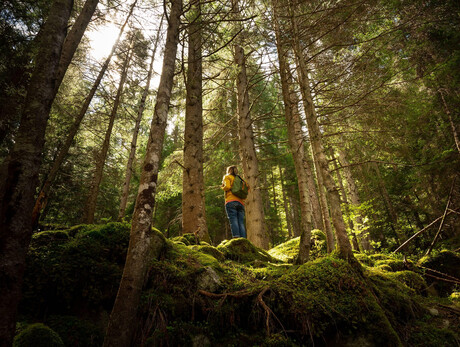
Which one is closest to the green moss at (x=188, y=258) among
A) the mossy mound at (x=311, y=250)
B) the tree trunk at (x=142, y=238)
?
the tree trunk at (x=142, y=238)

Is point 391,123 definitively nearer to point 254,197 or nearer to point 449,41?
point 449,41

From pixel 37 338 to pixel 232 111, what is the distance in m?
12.1

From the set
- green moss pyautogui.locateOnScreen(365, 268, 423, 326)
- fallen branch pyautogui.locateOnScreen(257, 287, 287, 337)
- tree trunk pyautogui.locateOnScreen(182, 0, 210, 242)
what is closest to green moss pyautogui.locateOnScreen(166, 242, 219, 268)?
fallen branch pyautogui.locateOnScreen(257, 287, 287, 337)

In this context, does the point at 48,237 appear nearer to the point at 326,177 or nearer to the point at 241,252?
the point at 241,252

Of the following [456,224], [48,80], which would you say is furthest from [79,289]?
[456,224]

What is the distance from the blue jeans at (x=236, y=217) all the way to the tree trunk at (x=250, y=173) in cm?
167

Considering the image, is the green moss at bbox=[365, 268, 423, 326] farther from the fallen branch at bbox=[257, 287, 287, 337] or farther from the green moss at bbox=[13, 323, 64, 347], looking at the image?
the green moss at bbox=[13, 323, 64, 347]

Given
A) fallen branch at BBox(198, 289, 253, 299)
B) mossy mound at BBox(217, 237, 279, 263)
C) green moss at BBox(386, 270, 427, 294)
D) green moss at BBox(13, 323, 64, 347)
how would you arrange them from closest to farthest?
green moss at BBox(13, 323, 64, 347) → fallen branch at BBox(198, 289, 253, 299) → green moss at BBox(386, 270, 427, 294) → mossy mound at BBox(217, 237, 279, 263)

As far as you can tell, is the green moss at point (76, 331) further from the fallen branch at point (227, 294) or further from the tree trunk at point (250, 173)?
the tree trunk at point (250, 173)

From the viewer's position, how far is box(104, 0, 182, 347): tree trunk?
2.19 m

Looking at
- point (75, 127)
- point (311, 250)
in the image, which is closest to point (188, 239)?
point (311, 250)

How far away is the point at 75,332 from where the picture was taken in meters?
2.38

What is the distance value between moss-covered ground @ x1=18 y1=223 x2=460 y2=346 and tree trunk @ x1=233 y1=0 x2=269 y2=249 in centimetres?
466

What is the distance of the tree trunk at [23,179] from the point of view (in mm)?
2033
